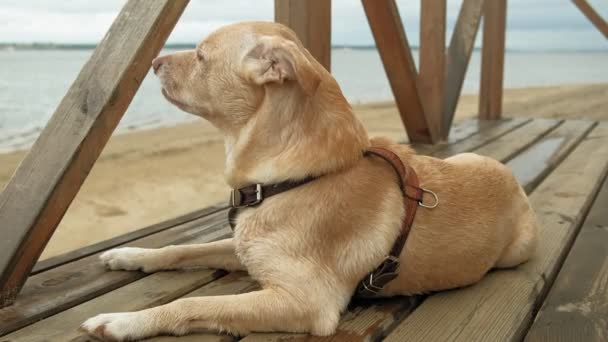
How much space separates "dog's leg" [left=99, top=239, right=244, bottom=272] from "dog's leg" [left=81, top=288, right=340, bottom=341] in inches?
23.9

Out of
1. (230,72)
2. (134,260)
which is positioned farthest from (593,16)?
(134,260)

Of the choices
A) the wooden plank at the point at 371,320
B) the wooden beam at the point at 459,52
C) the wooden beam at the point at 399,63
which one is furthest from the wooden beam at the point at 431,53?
the wooden plank at the point at 371,320

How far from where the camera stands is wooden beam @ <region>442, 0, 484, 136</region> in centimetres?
576

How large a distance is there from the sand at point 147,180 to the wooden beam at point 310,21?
241 centimetres

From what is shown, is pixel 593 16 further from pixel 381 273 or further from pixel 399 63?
pixel 381 273

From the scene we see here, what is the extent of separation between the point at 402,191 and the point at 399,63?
3.00 meters

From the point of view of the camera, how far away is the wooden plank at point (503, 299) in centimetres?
200

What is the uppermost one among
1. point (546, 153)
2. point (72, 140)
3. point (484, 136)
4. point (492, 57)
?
point (72, 140)

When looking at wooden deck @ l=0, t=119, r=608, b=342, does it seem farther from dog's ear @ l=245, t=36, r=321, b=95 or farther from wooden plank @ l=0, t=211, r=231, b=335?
dog's ear @ l=245, t=36, r=321, b=95

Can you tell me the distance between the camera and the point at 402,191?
7.14 feet

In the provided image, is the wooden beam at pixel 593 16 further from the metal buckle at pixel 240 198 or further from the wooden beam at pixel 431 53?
the metal buckle at pixel 240 198

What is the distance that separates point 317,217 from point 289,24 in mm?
1779

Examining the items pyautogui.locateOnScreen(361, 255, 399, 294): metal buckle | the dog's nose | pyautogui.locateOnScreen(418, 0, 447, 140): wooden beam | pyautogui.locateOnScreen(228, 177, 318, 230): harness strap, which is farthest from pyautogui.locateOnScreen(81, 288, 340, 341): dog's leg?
pyautogui.locateOnScreen(418, 0, 447, 140): wooden beam

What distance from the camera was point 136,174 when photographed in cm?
689
